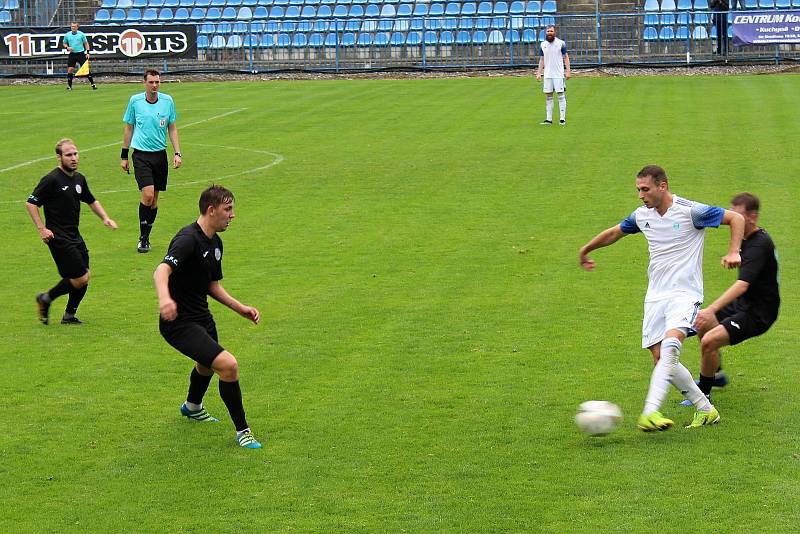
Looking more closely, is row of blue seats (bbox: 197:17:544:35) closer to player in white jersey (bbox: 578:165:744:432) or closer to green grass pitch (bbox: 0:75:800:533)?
green grass pitch (bbox: 0:75:800:533)

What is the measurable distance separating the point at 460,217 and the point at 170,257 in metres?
10.2

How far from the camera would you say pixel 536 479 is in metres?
8.22

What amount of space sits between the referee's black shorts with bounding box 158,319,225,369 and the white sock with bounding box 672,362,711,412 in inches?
135

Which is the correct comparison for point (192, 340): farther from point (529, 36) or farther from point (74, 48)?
point (529, 36)

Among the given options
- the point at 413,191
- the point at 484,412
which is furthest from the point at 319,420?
the point at 413,191

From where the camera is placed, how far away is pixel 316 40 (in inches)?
1762

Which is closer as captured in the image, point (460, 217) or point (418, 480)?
point (418, 480)

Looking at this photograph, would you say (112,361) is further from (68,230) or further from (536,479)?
(536,479)

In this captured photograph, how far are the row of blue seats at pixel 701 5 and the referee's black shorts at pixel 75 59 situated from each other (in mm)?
20901

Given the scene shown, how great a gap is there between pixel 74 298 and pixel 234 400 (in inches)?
190

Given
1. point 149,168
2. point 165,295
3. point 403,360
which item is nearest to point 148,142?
point 149,168

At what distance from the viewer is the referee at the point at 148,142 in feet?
55.4

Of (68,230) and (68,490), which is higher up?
(68,230)

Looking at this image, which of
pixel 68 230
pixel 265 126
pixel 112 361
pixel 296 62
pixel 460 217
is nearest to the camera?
pixel 112 361
